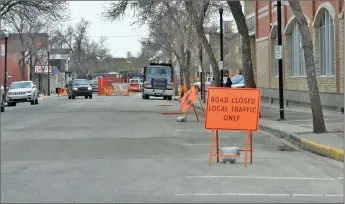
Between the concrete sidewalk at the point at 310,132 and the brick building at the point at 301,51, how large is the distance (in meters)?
2.10

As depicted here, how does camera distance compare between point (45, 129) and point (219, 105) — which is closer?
point (219, 105)

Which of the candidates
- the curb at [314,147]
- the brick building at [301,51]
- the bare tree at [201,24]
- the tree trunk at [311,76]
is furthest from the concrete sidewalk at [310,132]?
the bare tree at [201,24]

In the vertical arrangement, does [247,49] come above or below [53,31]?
below

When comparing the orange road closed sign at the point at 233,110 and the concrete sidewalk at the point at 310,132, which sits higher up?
the orange road closed sign at the point at 233,110

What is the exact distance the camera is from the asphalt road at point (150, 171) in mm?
7965

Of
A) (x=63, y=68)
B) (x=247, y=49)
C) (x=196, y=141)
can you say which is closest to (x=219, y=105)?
(x=196, y=141)

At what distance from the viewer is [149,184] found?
8898 millimetres

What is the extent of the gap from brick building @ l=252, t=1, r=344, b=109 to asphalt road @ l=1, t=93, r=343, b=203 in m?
9.88

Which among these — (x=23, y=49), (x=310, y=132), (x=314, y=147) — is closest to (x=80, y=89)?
(x=23, y=49)

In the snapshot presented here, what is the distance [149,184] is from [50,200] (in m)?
1.83

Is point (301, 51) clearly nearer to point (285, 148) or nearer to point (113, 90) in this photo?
point (285, 148)

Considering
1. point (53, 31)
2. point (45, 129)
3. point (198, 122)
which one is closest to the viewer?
point (45, 129)

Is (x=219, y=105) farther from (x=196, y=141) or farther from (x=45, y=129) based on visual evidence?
(x=45, y=129)

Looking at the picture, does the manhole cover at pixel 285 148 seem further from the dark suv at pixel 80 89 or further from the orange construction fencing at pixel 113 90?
the orange construction fencing at pixel 113 90
